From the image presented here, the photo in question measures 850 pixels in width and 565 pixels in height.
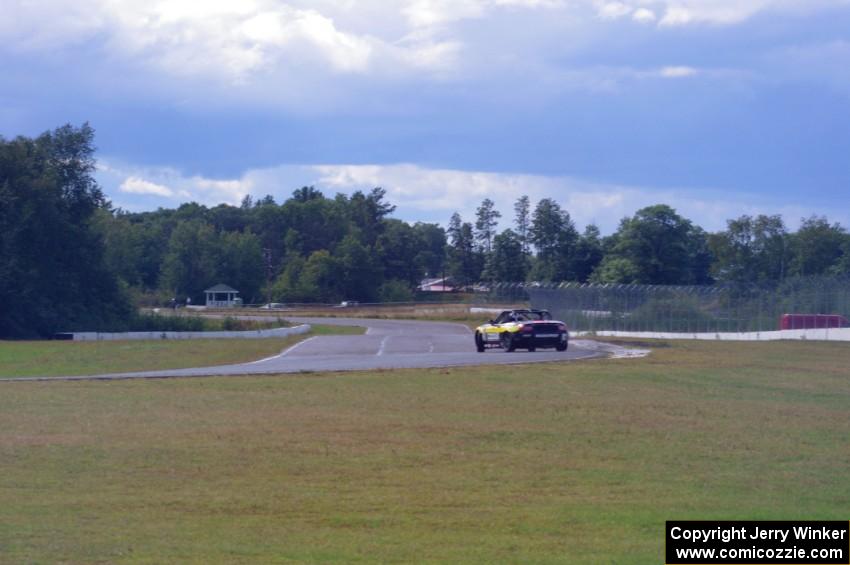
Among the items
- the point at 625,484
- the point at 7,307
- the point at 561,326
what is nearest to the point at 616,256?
the point at 7,307

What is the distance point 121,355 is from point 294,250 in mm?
118084

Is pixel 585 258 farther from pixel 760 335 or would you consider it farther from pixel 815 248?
pixel 760 335

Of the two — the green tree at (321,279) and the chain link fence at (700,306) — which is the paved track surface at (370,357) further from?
the green tree at (321,279)

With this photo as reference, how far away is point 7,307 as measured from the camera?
69.0 meters

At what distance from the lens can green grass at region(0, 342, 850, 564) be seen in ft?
28.9

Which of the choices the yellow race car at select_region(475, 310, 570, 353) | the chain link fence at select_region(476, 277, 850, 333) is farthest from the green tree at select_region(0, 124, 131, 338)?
the yellow race car at select_region(475, 310, 570, 353)

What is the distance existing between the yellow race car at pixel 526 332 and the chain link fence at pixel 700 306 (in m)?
17.6

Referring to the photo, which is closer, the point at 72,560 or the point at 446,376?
the point at 72,560

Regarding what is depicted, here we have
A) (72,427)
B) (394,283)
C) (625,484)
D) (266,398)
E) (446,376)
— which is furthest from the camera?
(394,283)

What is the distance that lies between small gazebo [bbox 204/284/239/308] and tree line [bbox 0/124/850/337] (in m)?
1.65

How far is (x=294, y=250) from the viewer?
156625 mm

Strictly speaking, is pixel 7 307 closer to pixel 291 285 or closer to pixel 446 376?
pixel 446 376

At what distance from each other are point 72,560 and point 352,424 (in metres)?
8.73

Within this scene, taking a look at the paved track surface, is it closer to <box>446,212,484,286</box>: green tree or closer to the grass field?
the grass field
